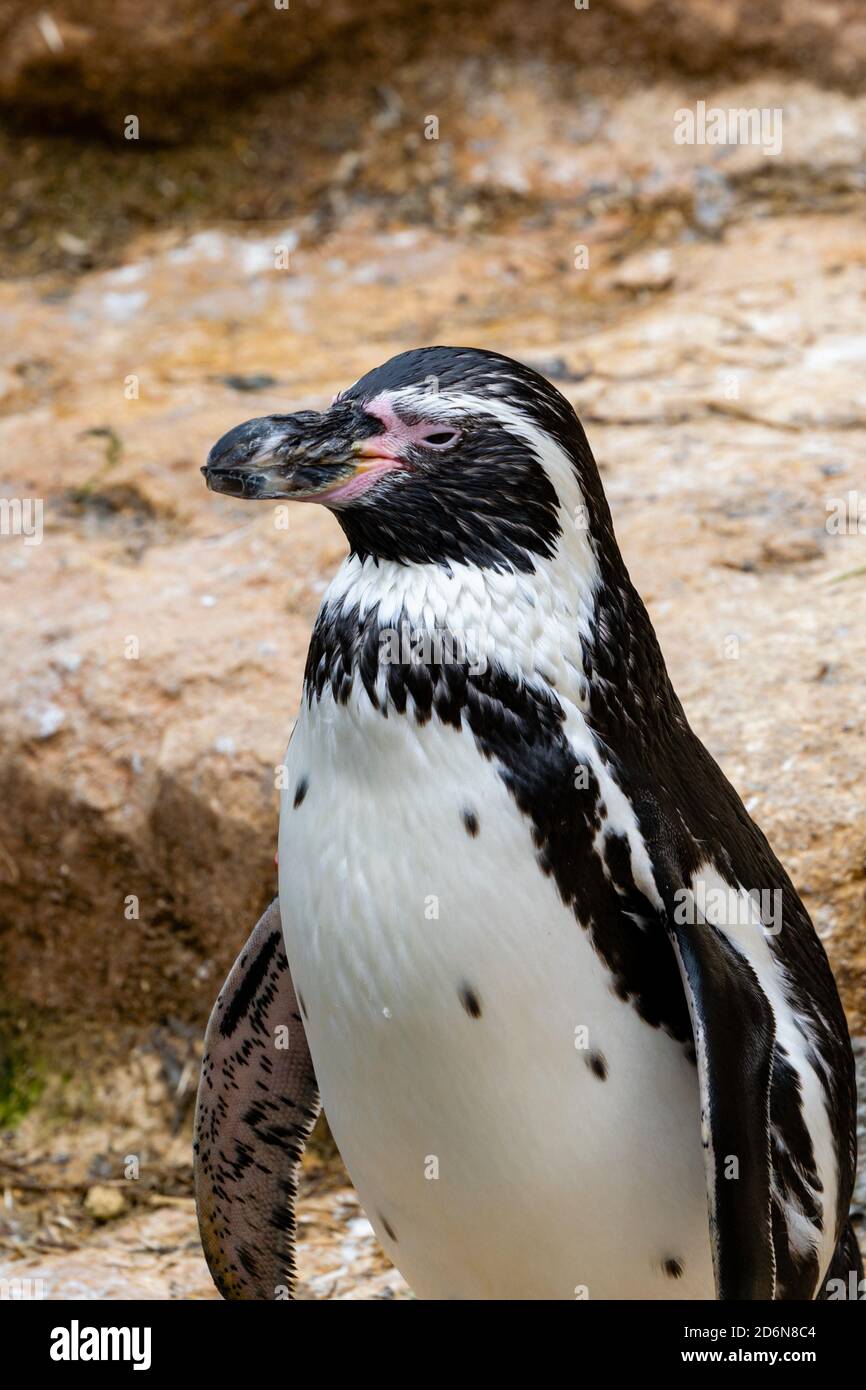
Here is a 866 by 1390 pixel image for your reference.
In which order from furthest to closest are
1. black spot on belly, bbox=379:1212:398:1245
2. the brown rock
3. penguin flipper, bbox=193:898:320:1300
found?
the brown rock < penguin flipper, bbox=193:898:320:1300 < black spot on belly, bbox=379:1212:398:1245

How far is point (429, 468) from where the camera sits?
7.04 ft

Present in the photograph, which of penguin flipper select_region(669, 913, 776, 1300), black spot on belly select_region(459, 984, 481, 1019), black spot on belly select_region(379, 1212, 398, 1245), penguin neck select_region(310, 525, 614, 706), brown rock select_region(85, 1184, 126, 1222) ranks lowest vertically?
brown rock select_region(85, 1184, 126, 1222)

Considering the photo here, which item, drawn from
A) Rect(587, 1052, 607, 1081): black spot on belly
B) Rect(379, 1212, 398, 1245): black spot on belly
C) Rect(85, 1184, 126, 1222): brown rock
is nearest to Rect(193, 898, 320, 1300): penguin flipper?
Rect(379, 1212, 398, 1245): black spot on belly

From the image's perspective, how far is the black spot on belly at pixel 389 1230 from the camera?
8.07 ft

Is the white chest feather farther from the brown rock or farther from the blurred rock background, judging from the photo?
the brown rock

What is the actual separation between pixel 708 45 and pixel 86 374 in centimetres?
259

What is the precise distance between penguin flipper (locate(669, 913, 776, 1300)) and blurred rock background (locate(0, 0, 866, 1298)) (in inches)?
42.1

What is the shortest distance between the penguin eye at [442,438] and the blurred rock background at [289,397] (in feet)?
4.40

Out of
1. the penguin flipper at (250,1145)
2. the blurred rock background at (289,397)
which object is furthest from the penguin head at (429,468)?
the blurred rock background at (289,397)

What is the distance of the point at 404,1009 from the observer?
7.23 ft

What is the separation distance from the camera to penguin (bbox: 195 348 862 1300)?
2125 mm

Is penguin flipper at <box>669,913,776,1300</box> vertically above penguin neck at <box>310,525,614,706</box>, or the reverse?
penguin neck at <box>310,525,614,706</box>

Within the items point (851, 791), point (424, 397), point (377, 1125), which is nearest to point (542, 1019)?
point (377, 1125)

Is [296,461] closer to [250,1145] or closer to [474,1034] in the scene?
[474,1034]
